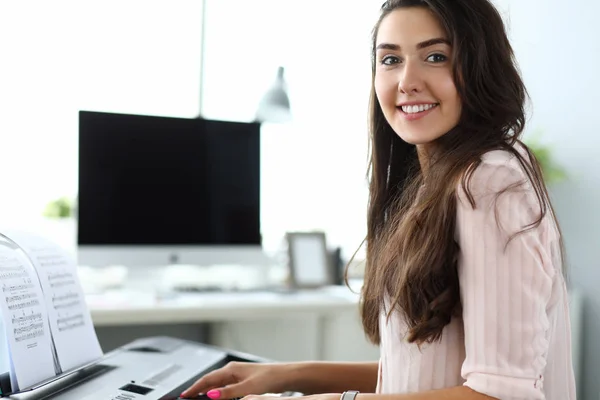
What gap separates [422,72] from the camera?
0.97 meters

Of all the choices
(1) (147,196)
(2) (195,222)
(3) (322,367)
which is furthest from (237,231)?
(3) (322,367)

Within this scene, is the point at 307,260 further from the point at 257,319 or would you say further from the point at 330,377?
the point at 330,377

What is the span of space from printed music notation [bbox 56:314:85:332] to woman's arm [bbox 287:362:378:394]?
1.28 feet

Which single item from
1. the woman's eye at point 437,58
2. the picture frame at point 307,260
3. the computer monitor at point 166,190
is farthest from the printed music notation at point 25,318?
the picture frame at point 307,260

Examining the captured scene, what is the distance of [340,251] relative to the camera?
2896 millimetres

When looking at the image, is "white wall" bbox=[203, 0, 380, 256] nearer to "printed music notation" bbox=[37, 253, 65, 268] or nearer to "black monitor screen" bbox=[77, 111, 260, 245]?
"black monitor screen" bbox=[77, 111, 260, 245]

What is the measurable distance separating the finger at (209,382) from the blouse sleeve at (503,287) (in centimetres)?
47

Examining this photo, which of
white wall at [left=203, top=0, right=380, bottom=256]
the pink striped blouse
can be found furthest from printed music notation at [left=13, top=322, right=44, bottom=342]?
white wall at [left=203, top=0, right=380, bottom=256]

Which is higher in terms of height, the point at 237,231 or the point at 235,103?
the point at 235,103

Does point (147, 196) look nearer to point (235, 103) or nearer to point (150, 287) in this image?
point (150, 287)

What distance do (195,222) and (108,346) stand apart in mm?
776

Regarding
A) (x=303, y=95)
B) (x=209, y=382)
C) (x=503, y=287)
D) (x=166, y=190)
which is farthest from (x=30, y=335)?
(x=303, y=95)

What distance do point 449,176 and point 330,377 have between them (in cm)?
51

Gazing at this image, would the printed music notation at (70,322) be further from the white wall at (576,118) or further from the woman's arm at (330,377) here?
the white wall at (576,118)
